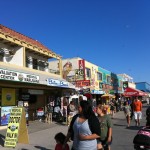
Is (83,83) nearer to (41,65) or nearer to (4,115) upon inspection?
(41,65)

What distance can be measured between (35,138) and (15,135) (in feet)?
7.23

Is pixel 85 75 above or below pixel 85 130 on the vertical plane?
above

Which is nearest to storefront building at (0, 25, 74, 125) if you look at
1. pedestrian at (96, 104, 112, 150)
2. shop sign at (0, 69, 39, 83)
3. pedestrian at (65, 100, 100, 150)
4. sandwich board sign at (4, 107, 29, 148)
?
shop sign at (0, 69, 39, 83)

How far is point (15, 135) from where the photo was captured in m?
10.5

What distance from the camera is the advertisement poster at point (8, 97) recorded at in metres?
17.0

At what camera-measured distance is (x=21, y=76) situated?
15.5 meters

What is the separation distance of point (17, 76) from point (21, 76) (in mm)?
413

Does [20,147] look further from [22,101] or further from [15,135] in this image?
[22,101]

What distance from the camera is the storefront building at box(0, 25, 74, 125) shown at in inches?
624

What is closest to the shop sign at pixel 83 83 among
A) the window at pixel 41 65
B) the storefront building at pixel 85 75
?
the storefront building at pixel 85 75

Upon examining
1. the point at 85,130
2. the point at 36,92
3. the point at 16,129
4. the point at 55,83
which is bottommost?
the point at 16,129

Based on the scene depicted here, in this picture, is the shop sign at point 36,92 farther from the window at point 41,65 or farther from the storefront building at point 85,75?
the storefront building at point 85,75

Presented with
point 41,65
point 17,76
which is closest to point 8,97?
point 17,76

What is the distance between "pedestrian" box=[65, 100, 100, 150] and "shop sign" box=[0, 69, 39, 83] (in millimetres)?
9642
